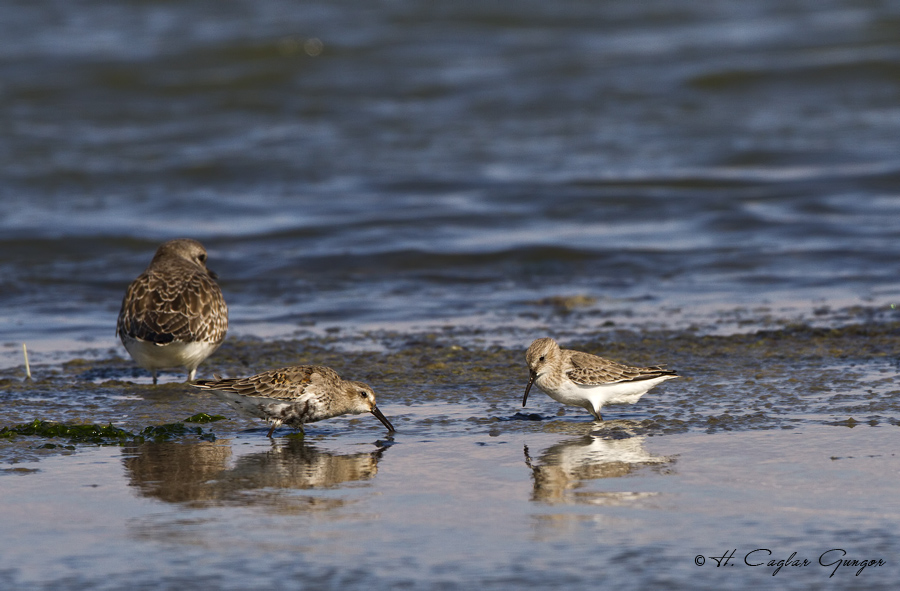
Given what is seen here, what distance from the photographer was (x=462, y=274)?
13102 millimetres

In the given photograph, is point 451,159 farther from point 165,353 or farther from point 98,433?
point 98,433

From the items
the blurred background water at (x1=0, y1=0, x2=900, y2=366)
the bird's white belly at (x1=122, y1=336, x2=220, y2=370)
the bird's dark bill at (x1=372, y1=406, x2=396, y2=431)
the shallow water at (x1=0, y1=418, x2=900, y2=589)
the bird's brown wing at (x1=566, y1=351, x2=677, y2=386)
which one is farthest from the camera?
the blurred background water at (x1=0, y1=0, x2=900, y2=366)

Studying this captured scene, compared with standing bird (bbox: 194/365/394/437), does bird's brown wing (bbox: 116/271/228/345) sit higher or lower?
higher

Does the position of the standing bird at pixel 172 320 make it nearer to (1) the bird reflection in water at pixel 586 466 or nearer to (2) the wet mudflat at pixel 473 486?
(2) the wet mudflat at pixel 473 486

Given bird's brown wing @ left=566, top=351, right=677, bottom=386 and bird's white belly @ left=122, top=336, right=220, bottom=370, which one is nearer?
bird's brown wing @ left=566, top=351, right=677, bottom=386

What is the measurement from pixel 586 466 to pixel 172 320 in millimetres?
3664

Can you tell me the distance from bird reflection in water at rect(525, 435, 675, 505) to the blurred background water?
3525 mm

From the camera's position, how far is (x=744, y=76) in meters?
22.8

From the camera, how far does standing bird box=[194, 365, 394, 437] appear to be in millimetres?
6742

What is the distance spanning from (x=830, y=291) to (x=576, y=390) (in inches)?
218

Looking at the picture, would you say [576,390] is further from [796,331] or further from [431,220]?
[431,220]

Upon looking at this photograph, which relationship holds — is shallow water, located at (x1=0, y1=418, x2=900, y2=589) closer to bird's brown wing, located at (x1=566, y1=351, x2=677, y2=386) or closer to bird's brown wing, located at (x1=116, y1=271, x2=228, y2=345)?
bird's brown wing, located at (x1=566, y1=351, x2=677, y2=386)

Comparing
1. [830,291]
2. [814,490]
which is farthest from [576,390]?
[830,291]

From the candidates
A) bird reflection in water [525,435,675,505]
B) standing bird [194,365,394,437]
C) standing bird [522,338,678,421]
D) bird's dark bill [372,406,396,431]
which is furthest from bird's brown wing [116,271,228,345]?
bird reflection in water [525,435,675,505]
